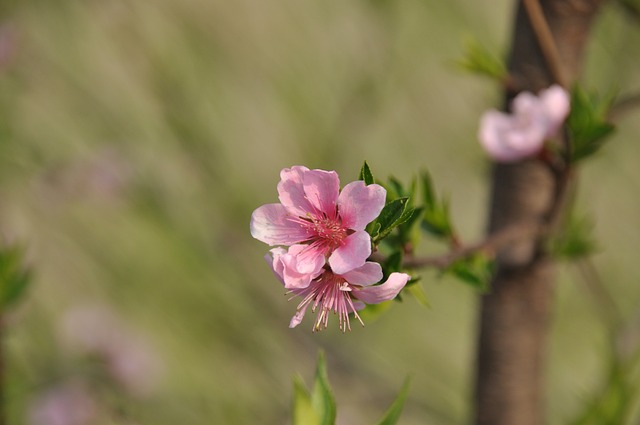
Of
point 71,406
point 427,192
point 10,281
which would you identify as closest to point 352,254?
point 427,192

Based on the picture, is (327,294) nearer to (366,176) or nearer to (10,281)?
(366,176)

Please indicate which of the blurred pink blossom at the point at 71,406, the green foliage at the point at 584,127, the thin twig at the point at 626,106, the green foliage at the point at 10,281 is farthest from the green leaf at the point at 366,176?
the blurred pink blossom at the point at 71,406

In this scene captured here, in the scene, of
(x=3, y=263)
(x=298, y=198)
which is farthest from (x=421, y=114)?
(x=298, y=198)

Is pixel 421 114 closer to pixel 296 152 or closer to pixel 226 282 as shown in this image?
pixel 296 152

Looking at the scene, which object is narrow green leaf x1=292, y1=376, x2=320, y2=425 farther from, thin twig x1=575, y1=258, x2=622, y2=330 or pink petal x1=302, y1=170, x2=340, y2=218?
thin twig x1=575, y1=258, x2=622, y2=330

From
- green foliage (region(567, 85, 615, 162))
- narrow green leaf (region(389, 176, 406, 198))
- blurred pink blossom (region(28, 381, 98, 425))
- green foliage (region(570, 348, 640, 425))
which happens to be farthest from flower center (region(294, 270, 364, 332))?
blurred pink blossom (region(28, 381, 98, 425))

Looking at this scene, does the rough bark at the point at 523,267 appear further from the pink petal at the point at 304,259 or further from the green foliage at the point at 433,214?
the pink petal at the point at 304,259
